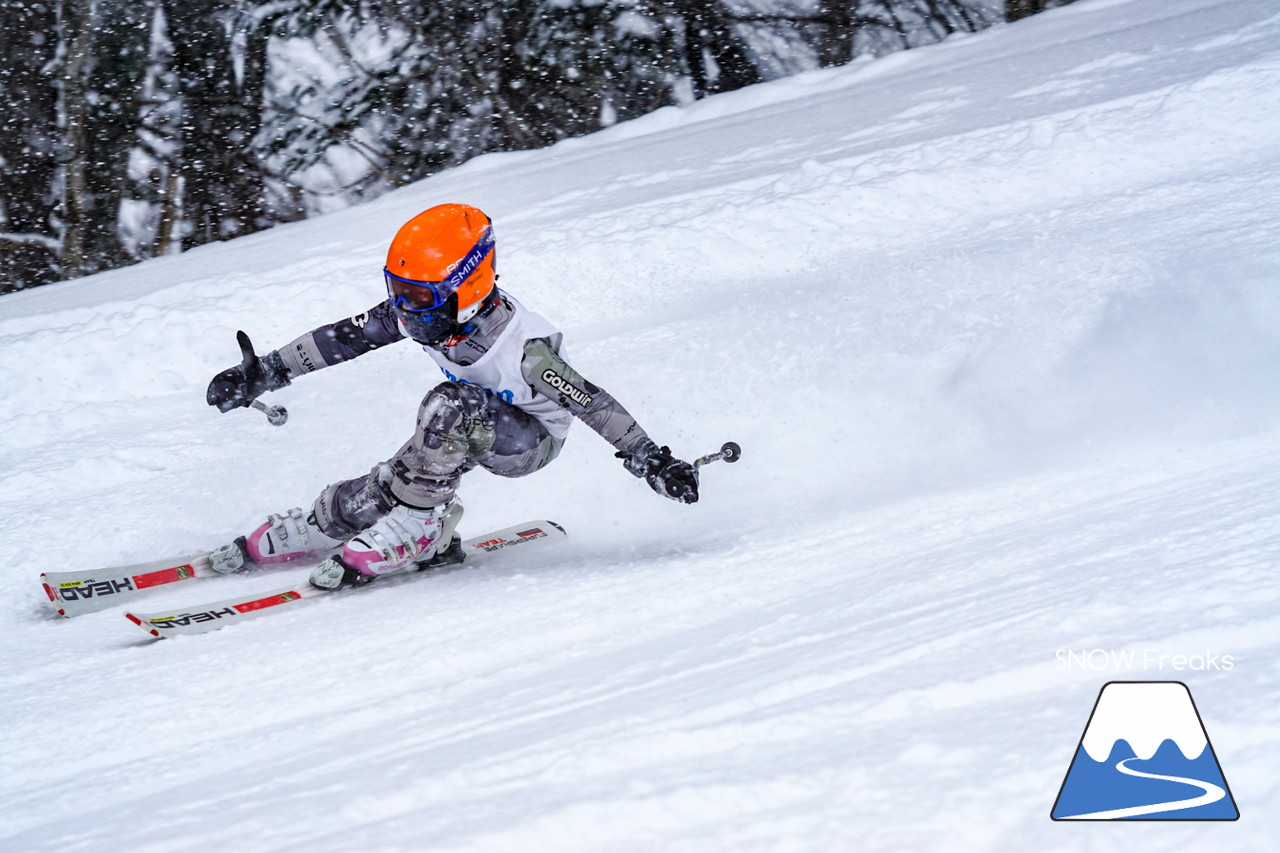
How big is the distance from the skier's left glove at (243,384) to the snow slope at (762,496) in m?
0.68

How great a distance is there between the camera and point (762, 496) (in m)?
3.78

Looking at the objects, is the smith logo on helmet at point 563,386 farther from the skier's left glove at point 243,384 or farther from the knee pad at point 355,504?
the skier's left glove at point 243,384

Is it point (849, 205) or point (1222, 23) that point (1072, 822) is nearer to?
point (849, 205)

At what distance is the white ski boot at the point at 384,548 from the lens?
3.08 m

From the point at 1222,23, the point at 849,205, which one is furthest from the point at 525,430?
the point at 1222,23

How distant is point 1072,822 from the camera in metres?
1.43

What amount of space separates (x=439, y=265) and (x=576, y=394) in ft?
1.95

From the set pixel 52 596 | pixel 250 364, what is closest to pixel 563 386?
pixel 250 364

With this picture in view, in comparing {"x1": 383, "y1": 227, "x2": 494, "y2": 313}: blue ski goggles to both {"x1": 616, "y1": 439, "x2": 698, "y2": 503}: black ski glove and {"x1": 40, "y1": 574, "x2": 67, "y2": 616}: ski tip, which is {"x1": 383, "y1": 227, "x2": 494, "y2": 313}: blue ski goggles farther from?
{"x1": 40, "y1": 574, "x2": 67, "y2": 616}: ski tip

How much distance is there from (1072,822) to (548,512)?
2716 mm

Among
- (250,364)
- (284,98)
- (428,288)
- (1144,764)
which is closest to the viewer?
(1144,764)

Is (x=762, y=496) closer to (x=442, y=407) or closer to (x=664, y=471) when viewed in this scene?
(x=664, y=471)

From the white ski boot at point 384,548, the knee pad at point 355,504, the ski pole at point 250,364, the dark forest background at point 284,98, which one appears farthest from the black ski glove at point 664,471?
the dark forest background at point 284,98

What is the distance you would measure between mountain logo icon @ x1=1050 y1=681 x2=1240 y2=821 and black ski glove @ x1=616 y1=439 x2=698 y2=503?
1422mm
